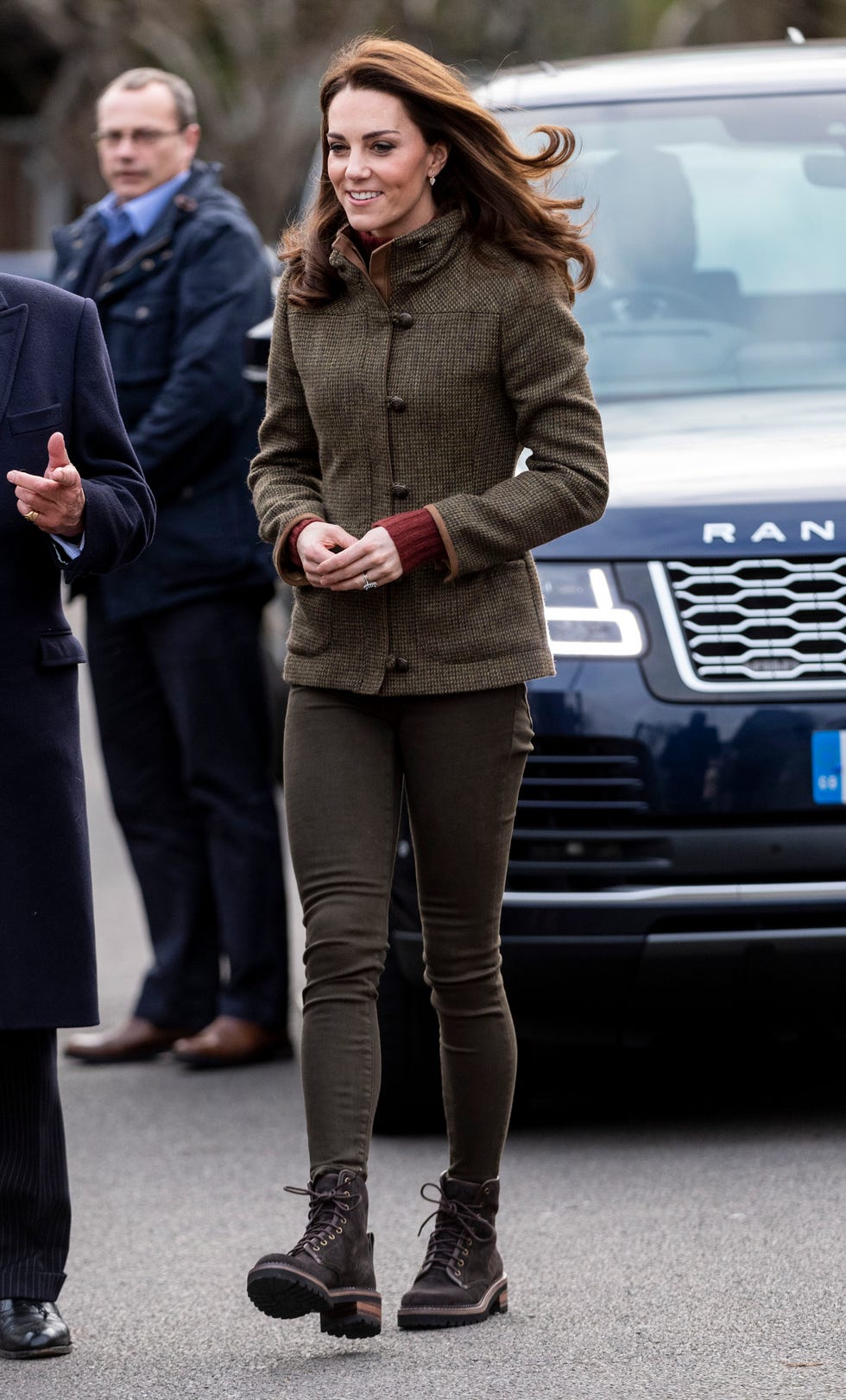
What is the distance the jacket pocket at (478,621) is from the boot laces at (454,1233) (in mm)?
855

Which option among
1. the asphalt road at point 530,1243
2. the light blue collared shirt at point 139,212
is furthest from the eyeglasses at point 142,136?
the asphalt road at point 530,1243

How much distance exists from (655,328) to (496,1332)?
97.2 inches

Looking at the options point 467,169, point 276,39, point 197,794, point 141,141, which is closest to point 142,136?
point 141,141

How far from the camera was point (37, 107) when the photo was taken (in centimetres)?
3378

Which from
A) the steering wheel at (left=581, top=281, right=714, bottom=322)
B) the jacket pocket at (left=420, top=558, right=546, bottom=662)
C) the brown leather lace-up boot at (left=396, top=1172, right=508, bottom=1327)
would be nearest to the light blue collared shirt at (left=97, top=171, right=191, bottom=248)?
the steering wheel at (left=581, top=281, right=714, bottom=322)

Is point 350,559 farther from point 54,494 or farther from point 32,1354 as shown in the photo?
point 32,1354

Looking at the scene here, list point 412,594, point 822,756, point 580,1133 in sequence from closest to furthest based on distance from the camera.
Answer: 1. point 412,594
2. point 822,756
3. point 580,1133

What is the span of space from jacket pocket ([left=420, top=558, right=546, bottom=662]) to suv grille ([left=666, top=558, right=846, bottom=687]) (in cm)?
91

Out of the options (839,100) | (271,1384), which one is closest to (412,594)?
(271,1384)

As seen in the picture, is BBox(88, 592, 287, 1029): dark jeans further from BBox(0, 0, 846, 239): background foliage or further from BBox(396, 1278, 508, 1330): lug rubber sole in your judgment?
BBox(0, 0, 846, 239): background foliage

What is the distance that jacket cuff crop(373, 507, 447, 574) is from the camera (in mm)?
3678

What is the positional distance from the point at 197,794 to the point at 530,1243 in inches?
79.9

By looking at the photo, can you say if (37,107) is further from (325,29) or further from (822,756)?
(822,756)

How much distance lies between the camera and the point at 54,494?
12.1ft
